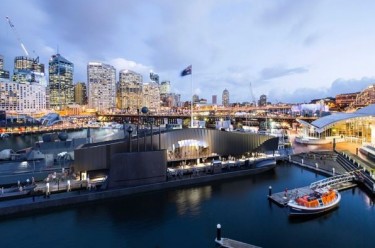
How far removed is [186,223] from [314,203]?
996cm

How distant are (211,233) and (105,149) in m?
12.9

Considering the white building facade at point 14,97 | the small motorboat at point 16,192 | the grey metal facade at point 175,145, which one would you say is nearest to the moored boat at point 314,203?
the grey metal facade at point 175,145

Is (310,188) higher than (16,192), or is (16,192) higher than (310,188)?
(16,192)

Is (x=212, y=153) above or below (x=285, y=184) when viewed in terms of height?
above

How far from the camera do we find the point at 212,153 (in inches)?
1252

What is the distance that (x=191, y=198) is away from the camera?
77.8 feet

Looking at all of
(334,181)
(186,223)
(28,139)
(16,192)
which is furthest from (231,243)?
(28,139)

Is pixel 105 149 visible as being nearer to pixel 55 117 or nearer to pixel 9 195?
pixel 9 195

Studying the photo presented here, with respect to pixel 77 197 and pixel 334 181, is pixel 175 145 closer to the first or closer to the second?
pixel 77 197

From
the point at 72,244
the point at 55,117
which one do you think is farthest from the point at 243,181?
the point at 55,117

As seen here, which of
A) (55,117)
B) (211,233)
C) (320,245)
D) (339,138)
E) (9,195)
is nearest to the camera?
(320,245)

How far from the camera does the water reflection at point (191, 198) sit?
21234 millimetres

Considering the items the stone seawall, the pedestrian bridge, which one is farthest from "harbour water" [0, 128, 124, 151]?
the pedestrian bridge

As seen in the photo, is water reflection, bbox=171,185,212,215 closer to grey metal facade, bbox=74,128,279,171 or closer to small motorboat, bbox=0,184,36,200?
grey metal facade, bbox=74,128,279,171
